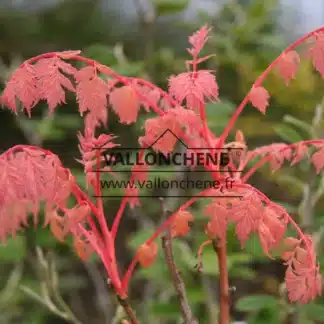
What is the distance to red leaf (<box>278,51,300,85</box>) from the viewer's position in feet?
1.92

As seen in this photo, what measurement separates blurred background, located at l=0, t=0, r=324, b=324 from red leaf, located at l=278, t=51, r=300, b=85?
0.25 meters

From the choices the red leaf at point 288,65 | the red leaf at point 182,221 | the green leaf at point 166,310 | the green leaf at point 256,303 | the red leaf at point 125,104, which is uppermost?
the red leaf at point 288,65

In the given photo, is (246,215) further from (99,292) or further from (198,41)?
(99,292)

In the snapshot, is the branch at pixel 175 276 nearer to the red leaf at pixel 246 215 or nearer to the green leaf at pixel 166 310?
the red leaf at pixel 246 215

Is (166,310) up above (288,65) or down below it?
below

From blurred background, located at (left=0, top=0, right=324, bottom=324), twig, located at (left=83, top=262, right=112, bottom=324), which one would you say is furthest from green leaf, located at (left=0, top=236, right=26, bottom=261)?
twig, located at (left=83, top=262, right=112, bottom=324)

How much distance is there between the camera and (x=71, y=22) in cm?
200

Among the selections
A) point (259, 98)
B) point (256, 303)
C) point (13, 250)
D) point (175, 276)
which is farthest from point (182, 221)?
point (13, 250)

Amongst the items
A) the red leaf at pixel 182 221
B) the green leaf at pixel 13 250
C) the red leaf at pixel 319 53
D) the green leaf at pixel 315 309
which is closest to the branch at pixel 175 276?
the red leaf at pixel 182 221

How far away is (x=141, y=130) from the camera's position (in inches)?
31.6

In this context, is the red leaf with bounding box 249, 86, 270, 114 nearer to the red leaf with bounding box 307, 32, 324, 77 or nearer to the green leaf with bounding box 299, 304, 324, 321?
the red leaf with bounding box 307, 32, 324, 77

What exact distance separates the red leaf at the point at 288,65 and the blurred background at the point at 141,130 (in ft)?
0.82

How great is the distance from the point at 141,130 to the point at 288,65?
0.29 metres

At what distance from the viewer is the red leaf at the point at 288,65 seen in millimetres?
586
